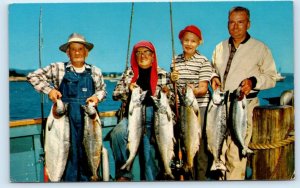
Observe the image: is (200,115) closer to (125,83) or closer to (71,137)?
(125,83)

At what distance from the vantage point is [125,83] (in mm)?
3334

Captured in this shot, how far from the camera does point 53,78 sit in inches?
131

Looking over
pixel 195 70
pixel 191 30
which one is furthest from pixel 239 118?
pixel 191 30

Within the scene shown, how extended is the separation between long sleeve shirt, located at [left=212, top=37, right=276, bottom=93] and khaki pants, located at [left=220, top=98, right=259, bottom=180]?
13 cm

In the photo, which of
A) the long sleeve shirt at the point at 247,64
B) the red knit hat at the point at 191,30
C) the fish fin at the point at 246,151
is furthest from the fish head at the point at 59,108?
the fish fin at the point at 246,151

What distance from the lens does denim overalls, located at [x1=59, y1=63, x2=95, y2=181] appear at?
333cm

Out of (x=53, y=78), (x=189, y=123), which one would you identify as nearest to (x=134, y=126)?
(x=189, y=123)

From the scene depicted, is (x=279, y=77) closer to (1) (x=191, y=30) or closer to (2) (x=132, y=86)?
(1) (x=191, y=30)

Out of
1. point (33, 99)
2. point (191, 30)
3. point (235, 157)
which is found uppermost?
point (191, 30)

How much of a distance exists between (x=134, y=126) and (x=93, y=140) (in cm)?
25

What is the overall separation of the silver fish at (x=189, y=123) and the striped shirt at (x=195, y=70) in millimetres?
46

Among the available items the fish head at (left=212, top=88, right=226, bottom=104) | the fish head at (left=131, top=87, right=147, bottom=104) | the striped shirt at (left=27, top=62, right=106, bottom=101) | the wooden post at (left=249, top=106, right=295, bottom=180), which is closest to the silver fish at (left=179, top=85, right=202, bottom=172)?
the fish head at (left=212, top=88, right=226, bottom=104)

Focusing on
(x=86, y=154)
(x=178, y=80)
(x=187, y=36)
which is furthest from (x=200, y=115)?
(x=86, y=154)

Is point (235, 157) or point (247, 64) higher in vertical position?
point (247, 64)
